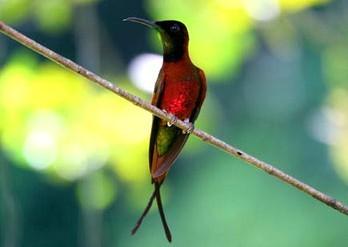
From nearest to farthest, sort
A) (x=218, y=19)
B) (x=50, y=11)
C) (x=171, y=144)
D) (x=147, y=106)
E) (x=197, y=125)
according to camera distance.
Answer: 1. (x=147, y=106)
2. (x=171, y=144)
3. (x=218, y=19)
4. (x=50, y=11)
5. (x=197, y=125)

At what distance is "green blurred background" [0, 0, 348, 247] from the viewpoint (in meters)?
3.83

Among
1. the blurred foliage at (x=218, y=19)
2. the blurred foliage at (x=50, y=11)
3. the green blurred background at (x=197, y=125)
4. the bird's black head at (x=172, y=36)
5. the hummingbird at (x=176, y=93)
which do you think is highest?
the bird's black head at (x=172, y=36)

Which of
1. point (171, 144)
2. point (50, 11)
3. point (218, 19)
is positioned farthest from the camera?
point (50, 11)

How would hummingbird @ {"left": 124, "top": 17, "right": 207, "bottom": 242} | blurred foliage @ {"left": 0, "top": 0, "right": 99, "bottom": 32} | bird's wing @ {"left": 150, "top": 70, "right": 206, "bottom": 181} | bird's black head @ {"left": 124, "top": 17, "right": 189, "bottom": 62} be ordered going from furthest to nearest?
blurred foliage @ {"left": 0, "top": 0, "right": 99, "bottom": 32}
hummingbird @ {"left": 124, "top": 17, "right": 207, "bottom": 242}
bird's black head @ {"left": 124, "top": 17, "right": 189, "bottom": 62}
bird's wing @ {"left": 150, "top": 70, "right": 206, "bottom": 181}

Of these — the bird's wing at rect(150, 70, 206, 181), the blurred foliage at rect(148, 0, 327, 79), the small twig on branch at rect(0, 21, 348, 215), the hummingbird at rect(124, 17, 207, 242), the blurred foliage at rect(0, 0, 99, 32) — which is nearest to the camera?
the small twig on branch at rect(0, 21, 348, 215)

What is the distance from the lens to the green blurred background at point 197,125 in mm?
3828

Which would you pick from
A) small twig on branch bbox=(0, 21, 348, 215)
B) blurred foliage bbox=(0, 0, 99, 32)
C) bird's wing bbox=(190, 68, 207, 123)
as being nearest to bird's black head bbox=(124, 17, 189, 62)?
bird's wing bbox=(190, 68, 207, 123)

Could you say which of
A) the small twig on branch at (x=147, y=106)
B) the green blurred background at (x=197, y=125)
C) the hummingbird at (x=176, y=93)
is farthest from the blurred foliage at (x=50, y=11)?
the small twig on branch at (x=147, y=106)

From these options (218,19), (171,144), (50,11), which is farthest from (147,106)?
(50,11)

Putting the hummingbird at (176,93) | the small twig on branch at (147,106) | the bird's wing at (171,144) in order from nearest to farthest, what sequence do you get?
the small twig on branch at (147,106)
the bird's wing at (171,144)
the hummingbird at (176,93)

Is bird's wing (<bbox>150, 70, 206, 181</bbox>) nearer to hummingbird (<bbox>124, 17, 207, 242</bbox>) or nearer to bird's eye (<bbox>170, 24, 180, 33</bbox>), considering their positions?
hummingbird (<bbox>124, 17, 207, 242</bbox>)

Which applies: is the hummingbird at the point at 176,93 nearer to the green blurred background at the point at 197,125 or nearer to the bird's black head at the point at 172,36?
the bird's black head at the point at 172,36

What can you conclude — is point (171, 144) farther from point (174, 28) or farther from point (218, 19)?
point (218, 19)

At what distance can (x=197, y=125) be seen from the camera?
4277 millimetres
